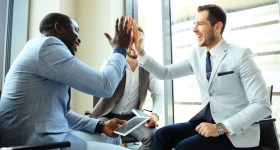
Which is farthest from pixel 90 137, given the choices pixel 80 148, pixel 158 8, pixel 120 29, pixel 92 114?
pixel 158 8

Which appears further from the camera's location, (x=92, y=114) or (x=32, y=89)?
(x=92, y=114)

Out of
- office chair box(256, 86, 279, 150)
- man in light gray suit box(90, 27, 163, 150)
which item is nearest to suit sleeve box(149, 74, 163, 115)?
man in light gray suit box(90, 27, 163, 150)

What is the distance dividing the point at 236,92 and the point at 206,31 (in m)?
0.41

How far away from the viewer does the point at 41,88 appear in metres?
1.07

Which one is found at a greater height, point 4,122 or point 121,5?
point 121,5

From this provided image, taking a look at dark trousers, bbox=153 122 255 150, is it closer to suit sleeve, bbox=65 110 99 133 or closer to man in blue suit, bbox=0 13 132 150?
suit sleeve, bbox=65 110 99 133

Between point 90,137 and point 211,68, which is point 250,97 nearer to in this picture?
point 211,68

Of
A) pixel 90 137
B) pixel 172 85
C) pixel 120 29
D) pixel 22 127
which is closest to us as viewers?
pixel 22 127

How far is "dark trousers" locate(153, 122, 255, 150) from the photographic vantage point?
4.49 feet

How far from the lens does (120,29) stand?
4.08 ft

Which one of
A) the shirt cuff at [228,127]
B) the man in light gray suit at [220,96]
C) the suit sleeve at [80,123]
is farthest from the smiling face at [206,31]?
the suit sleeve at [80,123]

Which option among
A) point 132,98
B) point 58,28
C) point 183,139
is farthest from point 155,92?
point 58,28

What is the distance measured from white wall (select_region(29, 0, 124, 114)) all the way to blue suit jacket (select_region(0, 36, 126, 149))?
81.2 inches

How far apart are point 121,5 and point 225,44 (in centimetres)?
205
